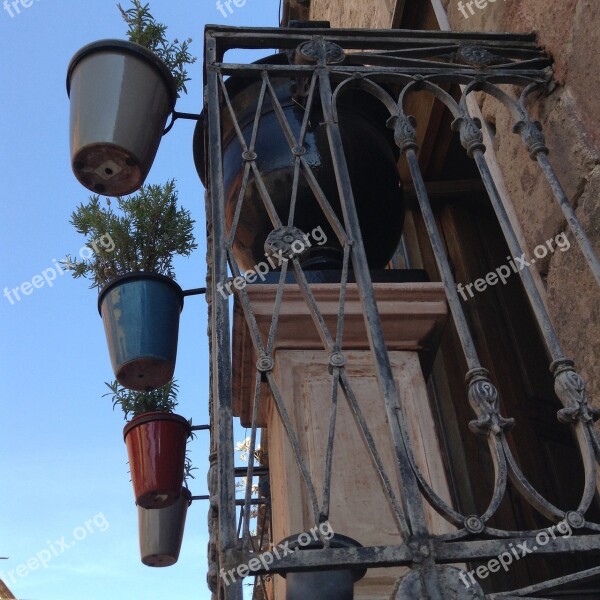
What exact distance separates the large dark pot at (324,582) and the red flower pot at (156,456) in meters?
1.51

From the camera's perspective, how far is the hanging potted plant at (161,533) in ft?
10.5

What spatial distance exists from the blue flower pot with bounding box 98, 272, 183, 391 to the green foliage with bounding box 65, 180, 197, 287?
1.69 feet

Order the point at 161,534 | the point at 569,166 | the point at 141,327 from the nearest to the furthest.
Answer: the point at 569,166
the point at 141,327
the point at 161,534

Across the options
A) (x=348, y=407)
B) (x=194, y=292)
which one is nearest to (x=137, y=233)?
(x=194, y=292)

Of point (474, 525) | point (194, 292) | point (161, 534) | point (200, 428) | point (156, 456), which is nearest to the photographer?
point (474, 525)

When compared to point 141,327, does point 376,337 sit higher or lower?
lower

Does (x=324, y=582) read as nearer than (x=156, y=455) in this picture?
Yes

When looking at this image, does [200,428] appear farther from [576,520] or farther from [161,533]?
[576,520]

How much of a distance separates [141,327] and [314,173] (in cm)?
78

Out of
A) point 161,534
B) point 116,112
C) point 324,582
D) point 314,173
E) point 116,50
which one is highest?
point 116,50

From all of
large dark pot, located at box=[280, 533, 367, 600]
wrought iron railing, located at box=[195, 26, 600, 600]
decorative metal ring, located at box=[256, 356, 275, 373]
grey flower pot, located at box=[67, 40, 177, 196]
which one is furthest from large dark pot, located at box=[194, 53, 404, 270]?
large dark pot, located at box=[280, 533, 367, 600]

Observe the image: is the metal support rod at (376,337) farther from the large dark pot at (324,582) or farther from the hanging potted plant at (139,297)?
the hanging potted plant at (139,297)

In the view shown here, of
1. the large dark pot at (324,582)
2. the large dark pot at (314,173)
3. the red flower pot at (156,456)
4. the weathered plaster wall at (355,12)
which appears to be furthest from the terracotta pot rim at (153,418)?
the weathered plaster wall at (355,12)

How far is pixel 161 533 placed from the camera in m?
3.21
